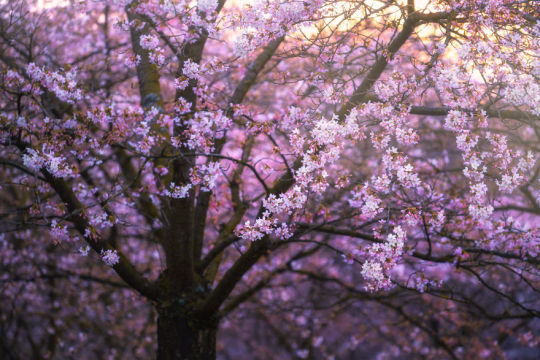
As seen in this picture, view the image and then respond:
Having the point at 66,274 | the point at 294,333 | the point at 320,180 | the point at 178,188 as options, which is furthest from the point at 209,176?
the point at 294,333

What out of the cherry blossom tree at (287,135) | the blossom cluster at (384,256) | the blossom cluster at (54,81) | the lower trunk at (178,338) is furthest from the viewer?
the lower trunk at (178,338)

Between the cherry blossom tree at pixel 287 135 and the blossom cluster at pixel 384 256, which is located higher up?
the cherry blossom tree at pixel 287 135

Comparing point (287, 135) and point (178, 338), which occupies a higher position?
point (287, 135)

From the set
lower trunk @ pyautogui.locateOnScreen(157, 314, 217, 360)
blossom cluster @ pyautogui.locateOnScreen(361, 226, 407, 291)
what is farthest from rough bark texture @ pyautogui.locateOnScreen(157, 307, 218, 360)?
blossom cluster @ pyautogui.locateOnScreen(361, 226, 407, 291)

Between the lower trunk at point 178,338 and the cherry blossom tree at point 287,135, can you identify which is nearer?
the cherry blossom tree at point 287,135

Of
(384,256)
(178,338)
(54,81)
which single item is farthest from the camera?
(178,338)

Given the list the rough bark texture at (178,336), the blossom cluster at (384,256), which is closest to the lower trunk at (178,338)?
the rough bark texture at (178,336)

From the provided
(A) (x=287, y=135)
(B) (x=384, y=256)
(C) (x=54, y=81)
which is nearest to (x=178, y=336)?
(A) (x=287, y=135)

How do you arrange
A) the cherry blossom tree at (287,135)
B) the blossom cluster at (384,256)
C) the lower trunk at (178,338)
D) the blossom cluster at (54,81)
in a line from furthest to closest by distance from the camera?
the lower trunk at (178,338), the blossom cluster at (54,81), the cherry blossom tree at (287,135), the blossom cluster at (384,256)

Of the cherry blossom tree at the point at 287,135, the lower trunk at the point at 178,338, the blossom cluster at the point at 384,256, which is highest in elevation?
the cherry blossom tree at the point at 287,135

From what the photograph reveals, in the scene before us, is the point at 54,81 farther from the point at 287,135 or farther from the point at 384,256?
the point at 384,256

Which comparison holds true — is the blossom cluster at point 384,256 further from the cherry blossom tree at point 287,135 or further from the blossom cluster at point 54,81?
the blossom cluster at point 54,81

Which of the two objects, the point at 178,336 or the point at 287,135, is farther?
the point at 287,135

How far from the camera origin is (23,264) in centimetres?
1141
